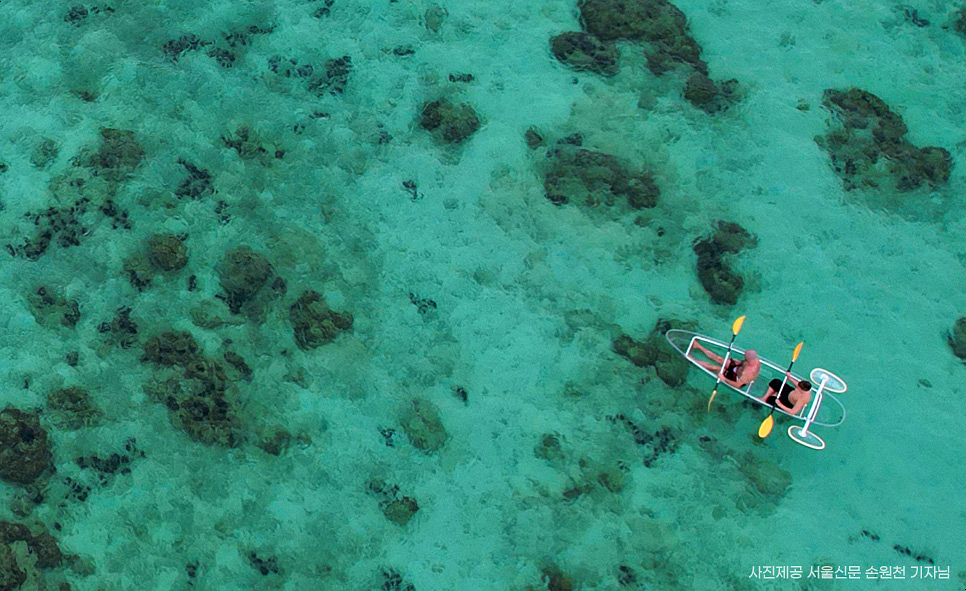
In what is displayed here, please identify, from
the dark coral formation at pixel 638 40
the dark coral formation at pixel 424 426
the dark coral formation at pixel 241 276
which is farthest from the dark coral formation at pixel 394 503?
the dark coral formation at pixel 638 40

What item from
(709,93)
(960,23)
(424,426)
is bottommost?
(424,426)

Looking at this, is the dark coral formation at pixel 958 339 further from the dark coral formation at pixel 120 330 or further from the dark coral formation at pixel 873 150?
the dark coral formation at pixel 120 330

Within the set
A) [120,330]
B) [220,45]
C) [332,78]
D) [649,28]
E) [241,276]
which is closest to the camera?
[120,330]

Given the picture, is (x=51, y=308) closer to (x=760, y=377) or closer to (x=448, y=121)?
(x=448, y=121)

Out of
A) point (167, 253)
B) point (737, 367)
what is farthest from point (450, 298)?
point (167, 253)

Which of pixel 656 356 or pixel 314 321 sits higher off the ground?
pixel 656 356

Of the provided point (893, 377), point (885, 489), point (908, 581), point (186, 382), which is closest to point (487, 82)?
point (186, 382)
